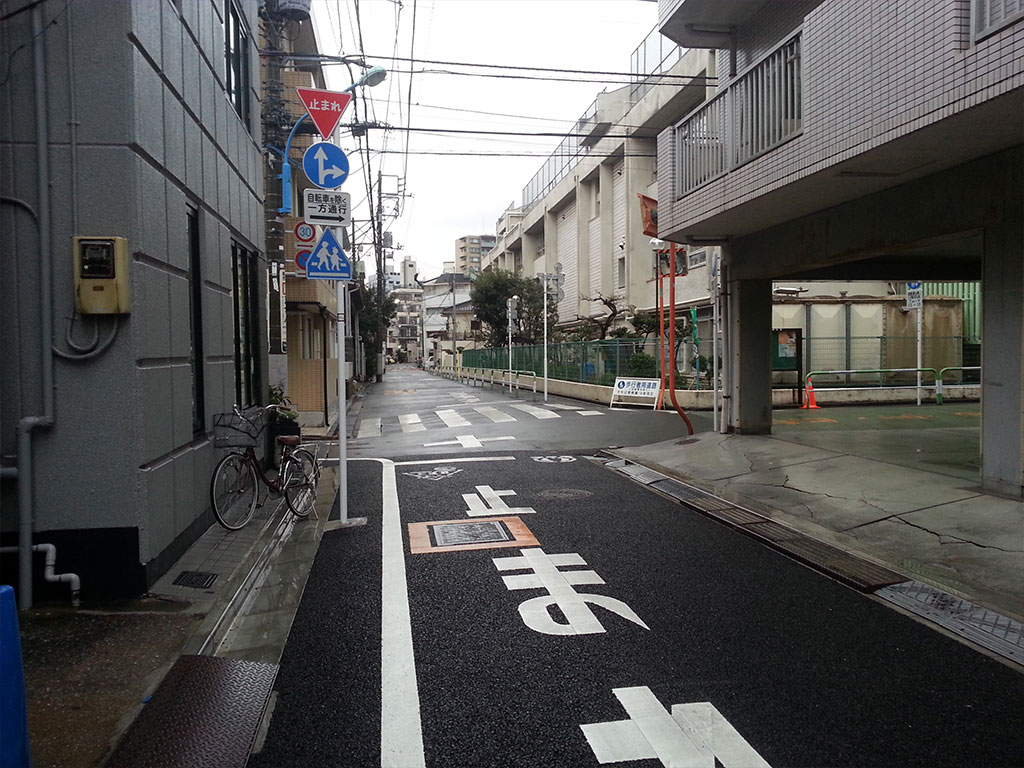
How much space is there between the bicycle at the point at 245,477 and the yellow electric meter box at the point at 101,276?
2.34 metres

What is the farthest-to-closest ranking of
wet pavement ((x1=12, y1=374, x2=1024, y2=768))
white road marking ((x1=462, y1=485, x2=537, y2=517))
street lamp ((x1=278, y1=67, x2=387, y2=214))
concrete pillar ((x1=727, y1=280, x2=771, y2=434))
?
street lamp ((x1=278, y1=67, x2=387, y2=214)), concrete pillar ((x1=727, y1=280, x2=771, y2=434)), white road marking ((x1=462, y1=485, x2=537, y2=517)), wet pavement ((x1=12, y1=374, x2=1024, y2=768))

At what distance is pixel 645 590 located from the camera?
539 centimetres

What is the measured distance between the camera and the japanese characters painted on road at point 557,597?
4703mm

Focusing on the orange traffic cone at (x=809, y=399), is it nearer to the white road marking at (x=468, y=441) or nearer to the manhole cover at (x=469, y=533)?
the white road marking at (x=468, y=441)

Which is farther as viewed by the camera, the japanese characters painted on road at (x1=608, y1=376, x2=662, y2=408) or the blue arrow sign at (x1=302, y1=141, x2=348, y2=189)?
the japanese characters painted on road at (x1=608, y1=376, x2=662, y2=408)

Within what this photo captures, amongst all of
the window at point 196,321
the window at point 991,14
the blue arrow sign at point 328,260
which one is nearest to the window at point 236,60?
the blue arrow sign at point 328,260

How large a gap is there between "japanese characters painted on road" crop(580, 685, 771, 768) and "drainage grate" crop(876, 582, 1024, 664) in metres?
2.05

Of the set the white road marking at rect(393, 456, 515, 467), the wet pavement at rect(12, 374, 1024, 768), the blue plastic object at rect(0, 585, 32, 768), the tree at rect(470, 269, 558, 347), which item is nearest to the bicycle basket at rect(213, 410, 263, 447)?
the wet pavement at rect(12, 374, 1024, 768)

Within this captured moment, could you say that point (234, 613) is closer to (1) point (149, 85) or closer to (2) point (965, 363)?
(1) point (149, 85)

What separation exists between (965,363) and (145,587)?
890 inches

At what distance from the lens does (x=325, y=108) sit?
25.8 feet

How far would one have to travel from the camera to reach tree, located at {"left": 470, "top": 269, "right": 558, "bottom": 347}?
1578 inches

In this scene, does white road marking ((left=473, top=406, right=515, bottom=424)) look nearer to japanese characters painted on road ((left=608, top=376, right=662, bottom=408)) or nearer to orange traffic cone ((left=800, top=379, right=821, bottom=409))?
japanese characters painted on road ((left=608, top=376, right=662, bottom=408))

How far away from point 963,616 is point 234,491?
20.4 feet
